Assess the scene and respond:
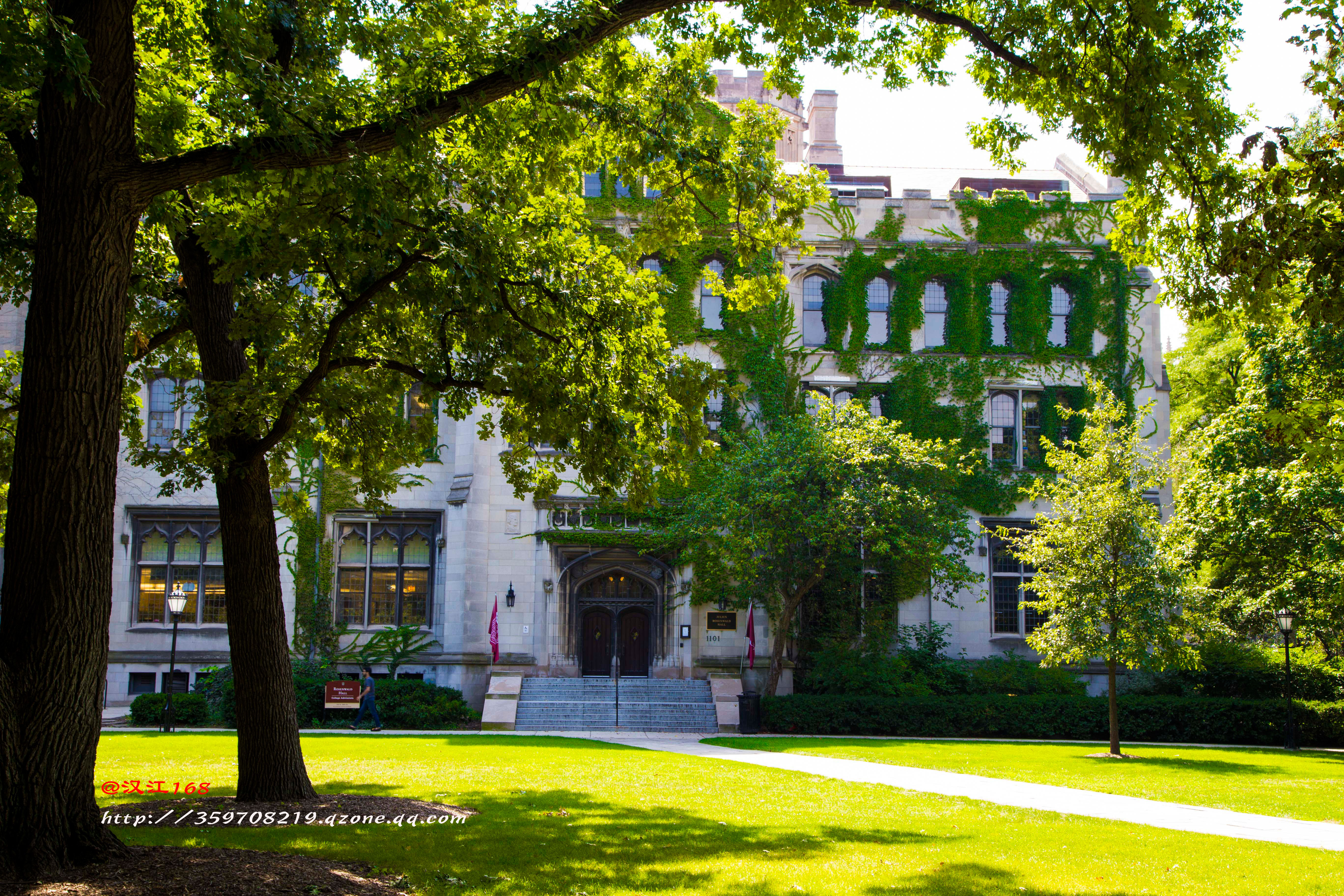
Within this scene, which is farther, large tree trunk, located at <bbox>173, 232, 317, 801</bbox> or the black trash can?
the black trash can

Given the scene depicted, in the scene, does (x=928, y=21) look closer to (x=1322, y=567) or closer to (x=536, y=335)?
(x=536, y=335)

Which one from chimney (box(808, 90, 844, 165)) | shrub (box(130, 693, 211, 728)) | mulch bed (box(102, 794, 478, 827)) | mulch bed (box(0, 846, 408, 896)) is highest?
chimney (box(808, 90, 844, 165))

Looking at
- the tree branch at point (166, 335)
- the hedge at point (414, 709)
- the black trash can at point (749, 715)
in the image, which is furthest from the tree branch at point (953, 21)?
the hedge at point (414, 709)

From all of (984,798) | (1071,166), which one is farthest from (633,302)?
(1071,166)

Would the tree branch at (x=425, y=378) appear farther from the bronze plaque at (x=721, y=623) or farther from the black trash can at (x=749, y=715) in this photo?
the bronze plaque at (x=721, y=623)

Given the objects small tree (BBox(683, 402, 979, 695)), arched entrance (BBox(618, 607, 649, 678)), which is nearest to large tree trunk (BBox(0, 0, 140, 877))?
small tree (BBox(683, 402, 979, 695))

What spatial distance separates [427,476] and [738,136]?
2108 cm

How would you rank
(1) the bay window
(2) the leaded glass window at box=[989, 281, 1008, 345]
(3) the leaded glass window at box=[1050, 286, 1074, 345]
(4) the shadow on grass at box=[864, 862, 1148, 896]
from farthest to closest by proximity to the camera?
(3) the leaded glass window at box=[1050, 286, 1074, 345] → (2) the leaded glass window at box=[989, 281, 1008, 345] → (1) the bay window → (4) the shadow on grass at box=[864, 862, 1148, 896]

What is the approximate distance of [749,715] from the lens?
2697 cm

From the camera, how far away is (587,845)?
9.51 m

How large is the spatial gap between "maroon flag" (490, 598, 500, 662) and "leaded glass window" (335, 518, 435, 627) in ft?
8.19

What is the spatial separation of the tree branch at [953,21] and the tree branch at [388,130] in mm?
1819

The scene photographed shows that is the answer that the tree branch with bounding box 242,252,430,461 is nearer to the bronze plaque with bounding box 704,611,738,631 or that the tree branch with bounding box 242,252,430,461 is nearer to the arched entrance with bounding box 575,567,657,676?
the bronze plaque with bounding box 704,611,738,631

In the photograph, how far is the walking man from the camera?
84.3ft
